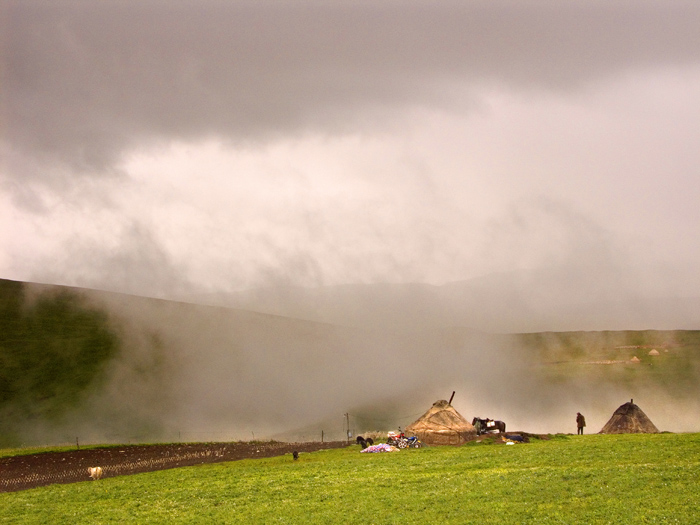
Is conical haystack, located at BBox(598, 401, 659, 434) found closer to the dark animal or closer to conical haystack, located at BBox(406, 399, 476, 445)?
the dark animal

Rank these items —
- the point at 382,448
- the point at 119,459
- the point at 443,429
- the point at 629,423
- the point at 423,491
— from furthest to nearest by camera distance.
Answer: the point at 629,423 → the point at 119,459 → the point at 443,429 → the point at 382,448 → the point at 423,491

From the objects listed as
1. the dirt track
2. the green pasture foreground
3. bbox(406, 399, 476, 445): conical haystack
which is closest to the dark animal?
bbox(406, 399, 476, 445): conical haystack

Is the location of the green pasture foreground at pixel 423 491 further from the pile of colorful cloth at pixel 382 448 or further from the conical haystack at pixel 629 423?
the conical haystack at pixel 629 423

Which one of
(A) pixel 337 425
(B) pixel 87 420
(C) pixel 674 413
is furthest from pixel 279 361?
(C) pixel 674 413

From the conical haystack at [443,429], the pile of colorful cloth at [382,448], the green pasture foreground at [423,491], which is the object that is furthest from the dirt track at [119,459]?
the conical haystack at [443,429]

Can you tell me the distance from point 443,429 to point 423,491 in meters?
24.0

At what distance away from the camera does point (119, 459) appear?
53.4m

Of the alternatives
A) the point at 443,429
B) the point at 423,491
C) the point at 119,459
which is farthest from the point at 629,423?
the point at 119,459

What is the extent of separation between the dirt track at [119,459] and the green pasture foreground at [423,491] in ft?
17.7

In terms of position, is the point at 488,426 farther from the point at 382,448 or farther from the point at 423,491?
the point at 423,491

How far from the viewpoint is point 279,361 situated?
479 ft

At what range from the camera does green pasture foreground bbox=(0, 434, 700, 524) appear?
24.4m

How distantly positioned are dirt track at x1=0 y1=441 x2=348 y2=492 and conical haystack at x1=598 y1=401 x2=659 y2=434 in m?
23.9

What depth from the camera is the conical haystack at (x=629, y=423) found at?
5328 centimetres
